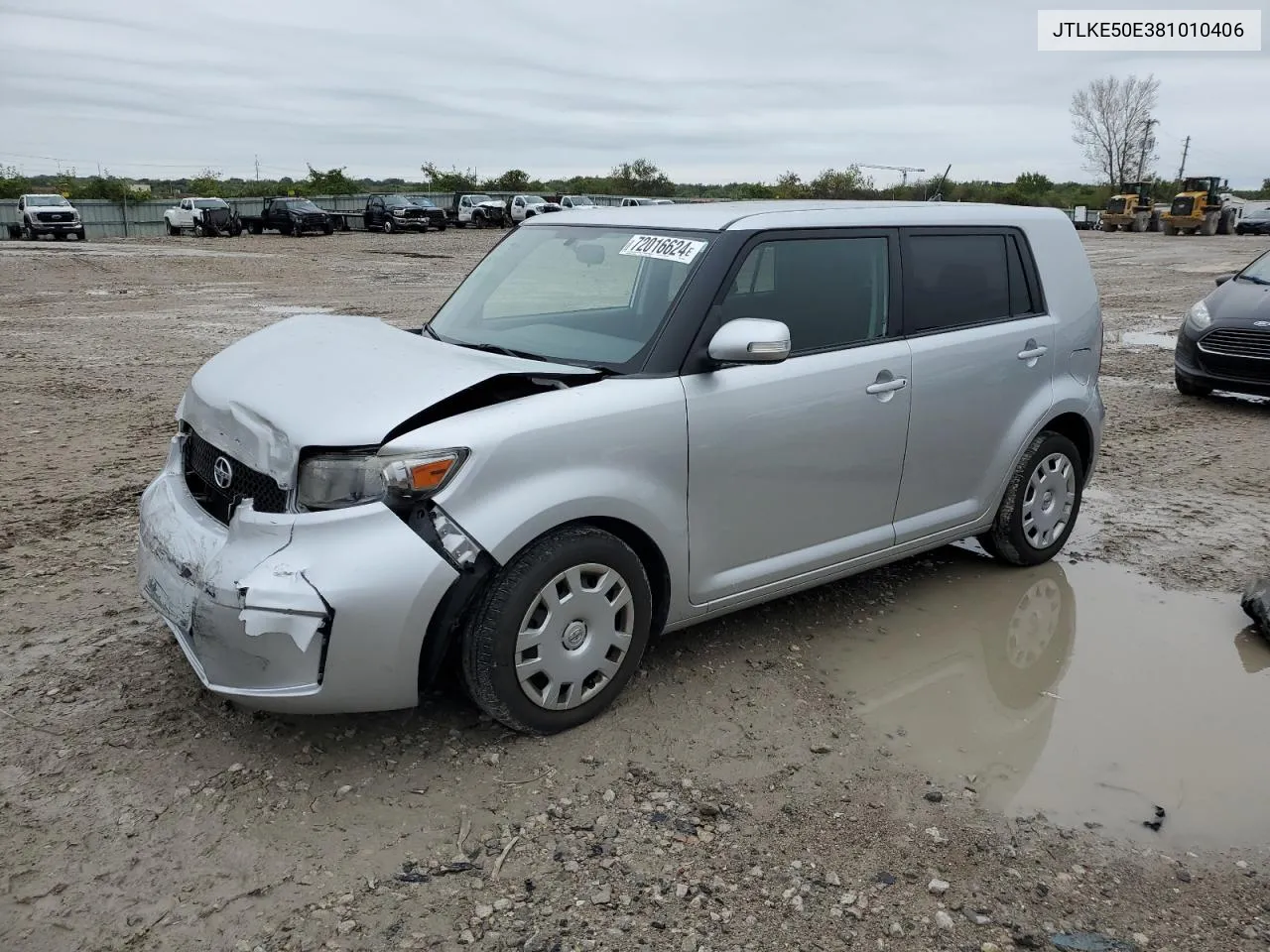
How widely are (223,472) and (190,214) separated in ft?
135

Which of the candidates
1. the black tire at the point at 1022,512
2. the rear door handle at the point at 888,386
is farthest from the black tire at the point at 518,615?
the black tire at the point at 1022,512

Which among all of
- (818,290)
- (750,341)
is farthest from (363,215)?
(750,341)

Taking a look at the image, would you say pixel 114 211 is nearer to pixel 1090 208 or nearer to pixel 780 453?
pixel 780 453

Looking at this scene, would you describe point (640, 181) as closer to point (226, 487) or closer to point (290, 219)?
point (290, 219)

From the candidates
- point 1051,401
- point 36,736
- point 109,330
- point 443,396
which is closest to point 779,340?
point 443,396

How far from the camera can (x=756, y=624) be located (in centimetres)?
464

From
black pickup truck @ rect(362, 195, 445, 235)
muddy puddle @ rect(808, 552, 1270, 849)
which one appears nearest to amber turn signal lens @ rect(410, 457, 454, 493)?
muddy puddle @ rect(808, 552, 1270, 849)

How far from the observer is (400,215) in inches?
1695

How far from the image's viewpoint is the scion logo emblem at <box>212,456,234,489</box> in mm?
3525

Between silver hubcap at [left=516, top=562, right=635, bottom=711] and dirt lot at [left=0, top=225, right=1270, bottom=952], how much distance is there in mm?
200

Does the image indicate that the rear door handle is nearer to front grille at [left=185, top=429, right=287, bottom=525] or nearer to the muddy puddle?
the muddy puddle

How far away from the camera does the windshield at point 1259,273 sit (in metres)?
10.1

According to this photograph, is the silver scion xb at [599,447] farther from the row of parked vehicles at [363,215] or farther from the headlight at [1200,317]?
the row of parked vehicles at [363,215]

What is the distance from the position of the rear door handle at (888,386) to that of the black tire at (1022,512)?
107cm
